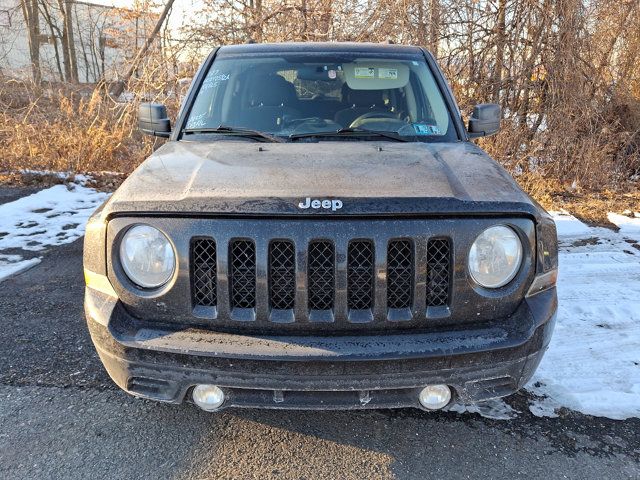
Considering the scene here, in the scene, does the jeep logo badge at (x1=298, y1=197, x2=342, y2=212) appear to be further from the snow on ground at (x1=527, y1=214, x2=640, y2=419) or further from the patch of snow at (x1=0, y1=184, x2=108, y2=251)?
the patch of snow at (x1=0, y1=184, x2=108, y2=251)

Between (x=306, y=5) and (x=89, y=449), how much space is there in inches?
368

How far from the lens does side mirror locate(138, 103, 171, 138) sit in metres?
3.49

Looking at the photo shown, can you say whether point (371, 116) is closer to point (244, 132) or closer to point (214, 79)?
point (244, 132)

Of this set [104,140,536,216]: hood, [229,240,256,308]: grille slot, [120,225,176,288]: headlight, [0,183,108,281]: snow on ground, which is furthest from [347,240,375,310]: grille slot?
[0,183,108,281]: snow on ground

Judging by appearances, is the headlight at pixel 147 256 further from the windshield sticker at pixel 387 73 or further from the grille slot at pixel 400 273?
the windshield sticker at pixel 387 73

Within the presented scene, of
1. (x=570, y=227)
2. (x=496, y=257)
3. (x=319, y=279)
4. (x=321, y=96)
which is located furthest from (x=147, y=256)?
(x=570, y=227)

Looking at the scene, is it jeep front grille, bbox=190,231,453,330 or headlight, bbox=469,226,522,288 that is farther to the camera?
headlight, bbox=469,226,522,288

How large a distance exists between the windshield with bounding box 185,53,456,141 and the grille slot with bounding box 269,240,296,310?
4.12 feet

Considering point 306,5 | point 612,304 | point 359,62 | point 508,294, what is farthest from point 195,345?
point 306,5

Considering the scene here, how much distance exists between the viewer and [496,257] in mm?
2000

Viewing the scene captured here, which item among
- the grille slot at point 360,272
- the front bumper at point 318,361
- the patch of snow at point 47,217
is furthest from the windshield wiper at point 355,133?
the patch of snow at point 47,217

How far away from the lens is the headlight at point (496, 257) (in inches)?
78.1

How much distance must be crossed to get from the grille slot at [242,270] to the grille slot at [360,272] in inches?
15.0

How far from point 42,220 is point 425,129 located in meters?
5.13
